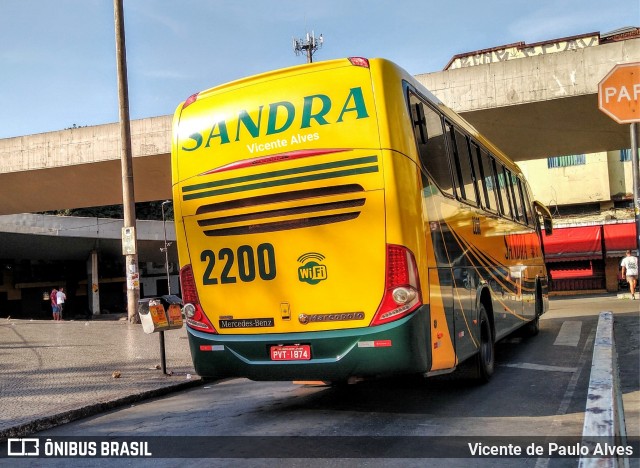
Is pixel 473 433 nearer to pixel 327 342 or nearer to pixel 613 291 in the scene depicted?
pixel 327 342

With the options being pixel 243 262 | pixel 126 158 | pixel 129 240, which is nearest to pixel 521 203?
pixel 243 262

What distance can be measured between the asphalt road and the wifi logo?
1453mm

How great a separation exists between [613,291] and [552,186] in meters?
8.80

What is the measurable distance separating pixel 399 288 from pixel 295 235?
1.20m

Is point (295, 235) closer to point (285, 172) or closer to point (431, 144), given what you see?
point (285, 172)

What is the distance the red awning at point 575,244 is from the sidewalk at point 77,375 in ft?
67.5

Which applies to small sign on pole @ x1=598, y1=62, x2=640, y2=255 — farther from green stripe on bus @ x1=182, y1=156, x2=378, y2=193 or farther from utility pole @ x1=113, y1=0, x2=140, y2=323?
utility pole @ x1=113, y1=0, x2=140, y2=323

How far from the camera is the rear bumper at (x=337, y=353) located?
237 inches

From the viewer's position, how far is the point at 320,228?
21.0 ft

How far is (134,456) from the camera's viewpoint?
5.70m

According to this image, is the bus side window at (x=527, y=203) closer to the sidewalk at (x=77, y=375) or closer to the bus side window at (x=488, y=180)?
the bus side window at (x=488, y=180)

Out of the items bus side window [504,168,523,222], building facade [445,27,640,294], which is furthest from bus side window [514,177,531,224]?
building facade [445,27,640,294]

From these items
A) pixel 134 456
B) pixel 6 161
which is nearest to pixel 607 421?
pixel 134 456

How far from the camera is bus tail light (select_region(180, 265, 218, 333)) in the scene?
6.96 metres
